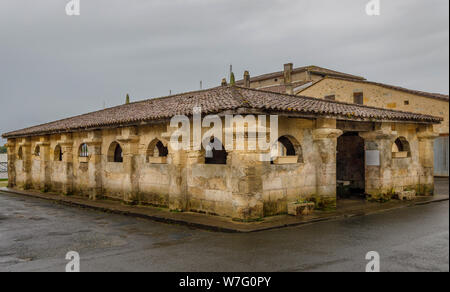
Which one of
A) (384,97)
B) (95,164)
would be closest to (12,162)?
(95,164)

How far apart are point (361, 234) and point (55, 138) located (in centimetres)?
1569

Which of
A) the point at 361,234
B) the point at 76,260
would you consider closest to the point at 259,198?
the point at 361,234

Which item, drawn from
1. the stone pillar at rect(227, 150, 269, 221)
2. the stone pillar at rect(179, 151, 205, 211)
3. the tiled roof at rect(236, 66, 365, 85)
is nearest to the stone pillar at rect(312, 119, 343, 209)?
the stone pillar at rect(227, 150, 269, 221)

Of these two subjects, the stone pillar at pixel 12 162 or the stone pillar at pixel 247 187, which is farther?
the stone pillar at pixel 12 162

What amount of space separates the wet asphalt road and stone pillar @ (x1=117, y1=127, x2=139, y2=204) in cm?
235

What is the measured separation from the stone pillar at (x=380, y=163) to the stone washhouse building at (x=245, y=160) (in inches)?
1.5

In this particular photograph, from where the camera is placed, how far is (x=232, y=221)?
1009 cm

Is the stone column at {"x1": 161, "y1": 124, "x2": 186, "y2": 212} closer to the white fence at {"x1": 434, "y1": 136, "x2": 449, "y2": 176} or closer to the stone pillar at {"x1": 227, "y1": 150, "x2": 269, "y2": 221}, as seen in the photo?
the stone pillar at {"x1": 227, "y1": 150, "x2": 269, "y2": 221}

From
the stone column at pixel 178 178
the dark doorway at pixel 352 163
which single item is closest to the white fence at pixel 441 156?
the dark doorway at pixel 352 163

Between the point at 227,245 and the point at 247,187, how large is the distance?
2293 mm

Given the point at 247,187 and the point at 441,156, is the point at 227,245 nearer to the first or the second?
the point at 247,187

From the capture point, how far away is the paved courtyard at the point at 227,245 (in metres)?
6.39

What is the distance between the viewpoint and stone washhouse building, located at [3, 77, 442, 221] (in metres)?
10.6

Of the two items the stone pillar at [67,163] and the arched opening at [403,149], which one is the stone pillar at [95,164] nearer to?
the stone pillar at [67,163]
